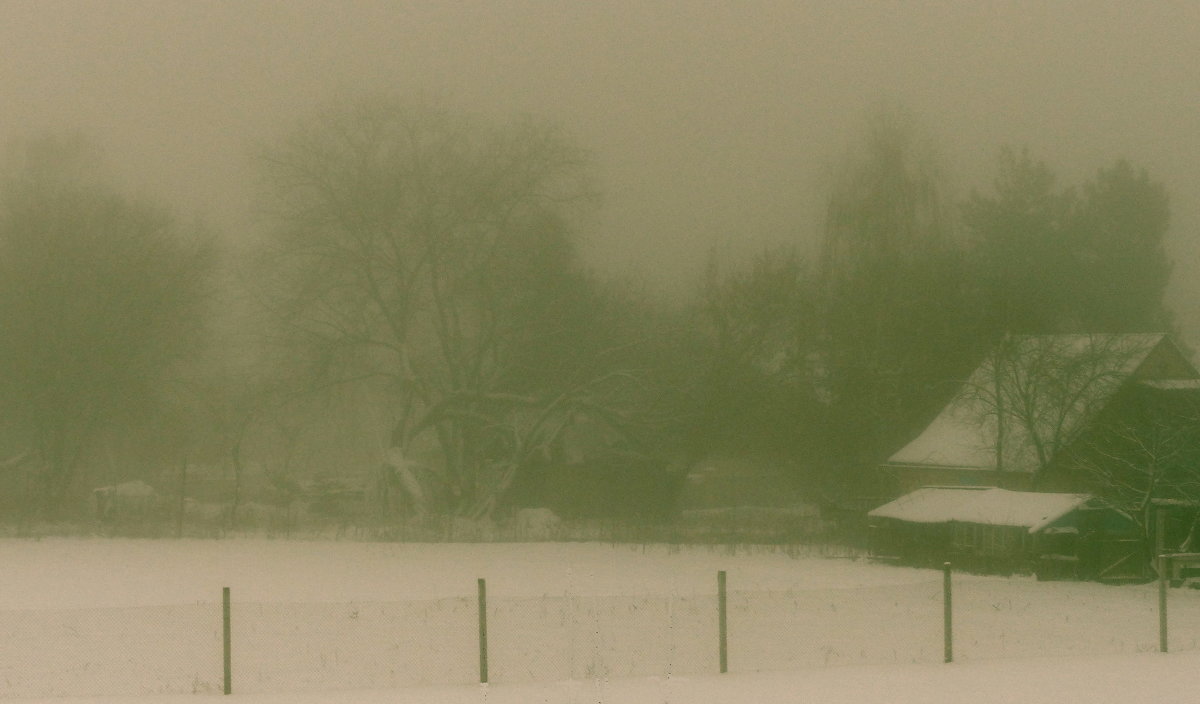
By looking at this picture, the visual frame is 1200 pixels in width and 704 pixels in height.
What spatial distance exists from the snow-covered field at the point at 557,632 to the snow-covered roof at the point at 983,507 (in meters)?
1.44

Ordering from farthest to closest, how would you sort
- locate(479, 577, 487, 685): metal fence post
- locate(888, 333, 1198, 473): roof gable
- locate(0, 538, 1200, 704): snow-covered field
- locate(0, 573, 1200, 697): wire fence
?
locate(888, 333, 1198, 473): roof gable → locate(0, 573, 1200, 697): wire fence → locate(0, 538, 1200, 704): snow-covered field → locate(479, 577, 487, 685): metal fence post

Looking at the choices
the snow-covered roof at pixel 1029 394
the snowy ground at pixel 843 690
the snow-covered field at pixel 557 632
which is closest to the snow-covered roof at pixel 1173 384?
the snow-covered roof at pixel 1029 394

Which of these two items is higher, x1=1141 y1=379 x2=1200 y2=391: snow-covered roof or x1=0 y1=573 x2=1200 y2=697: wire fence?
x1=1141 y1=379 x2=1200 y2=391: snow-covered roof

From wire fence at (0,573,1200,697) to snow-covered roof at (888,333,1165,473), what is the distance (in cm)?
1232

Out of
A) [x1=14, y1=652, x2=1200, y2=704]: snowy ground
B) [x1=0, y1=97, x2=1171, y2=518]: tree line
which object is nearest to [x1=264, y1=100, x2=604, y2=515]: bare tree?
[x1=0, y1=97, x2=1171, y2=518]: tree line

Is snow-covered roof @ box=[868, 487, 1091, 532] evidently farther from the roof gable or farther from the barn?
the roof gable

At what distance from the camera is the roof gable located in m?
33.0

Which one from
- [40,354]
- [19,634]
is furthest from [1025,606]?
[40,354]

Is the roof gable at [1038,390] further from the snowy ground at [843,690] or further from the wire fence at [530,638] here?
the snowy ground at [843,690]

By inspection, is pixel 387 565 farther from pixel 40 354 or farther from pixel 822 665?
pixel 40 354

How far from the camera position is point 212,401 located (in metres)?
47.9

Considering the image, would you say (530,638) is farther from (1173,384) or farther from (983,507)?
(1173,384)

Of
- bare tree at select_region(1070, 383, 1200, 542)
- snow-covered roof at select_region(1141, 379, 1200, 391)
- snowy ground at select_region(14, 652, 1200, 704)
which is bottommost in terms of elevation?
snowy ground at select_region(14, 652, 1200, 704)

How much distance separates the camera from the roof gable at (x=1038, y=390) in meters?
33.0
